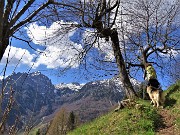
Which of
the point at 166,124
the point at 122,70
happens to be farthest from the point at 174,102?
the point at 122,70

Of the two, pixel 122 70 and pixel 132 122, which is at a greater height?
pixel 122 70

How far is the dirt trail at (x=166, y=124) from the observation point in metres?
13.7

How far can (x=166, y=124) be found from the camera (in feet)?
49.0

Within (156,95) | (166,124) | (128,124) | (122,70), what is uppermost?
(122,70)

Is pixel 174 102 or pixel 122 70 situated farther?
pixel 122 70

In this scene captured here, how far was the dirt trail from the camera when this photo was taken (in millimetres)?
13709

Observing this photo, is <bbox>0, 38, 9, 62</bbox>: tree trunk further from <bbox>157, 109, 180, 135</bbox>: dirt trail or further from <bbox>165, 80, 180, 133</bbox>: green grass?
<bbox>165, 80, 180, 133</bbox>: green grass

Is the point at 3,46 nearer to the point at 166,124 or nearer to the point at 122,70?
the point at 166,124

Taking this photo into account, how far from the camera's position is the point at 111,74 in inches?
963

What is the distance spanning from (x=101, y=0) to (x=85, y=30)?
4.03m

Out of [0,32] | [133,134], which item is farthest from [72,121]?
[0,32]

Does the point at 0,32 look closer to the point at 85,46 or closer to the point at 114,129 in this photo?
the point at 114,129

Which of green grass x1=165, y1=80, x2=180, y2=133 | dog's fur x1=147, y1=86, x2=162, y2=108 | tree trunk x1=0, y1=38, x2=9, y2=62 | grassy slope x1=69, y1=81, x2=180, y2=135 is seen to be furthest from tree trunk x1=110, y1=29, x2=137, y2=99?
tree trunk x1=0, y1=38, x2=9, y2=62

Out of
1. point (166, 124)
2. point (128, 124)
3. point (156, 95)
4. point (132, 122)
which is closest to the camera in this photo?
point (128, 124)
